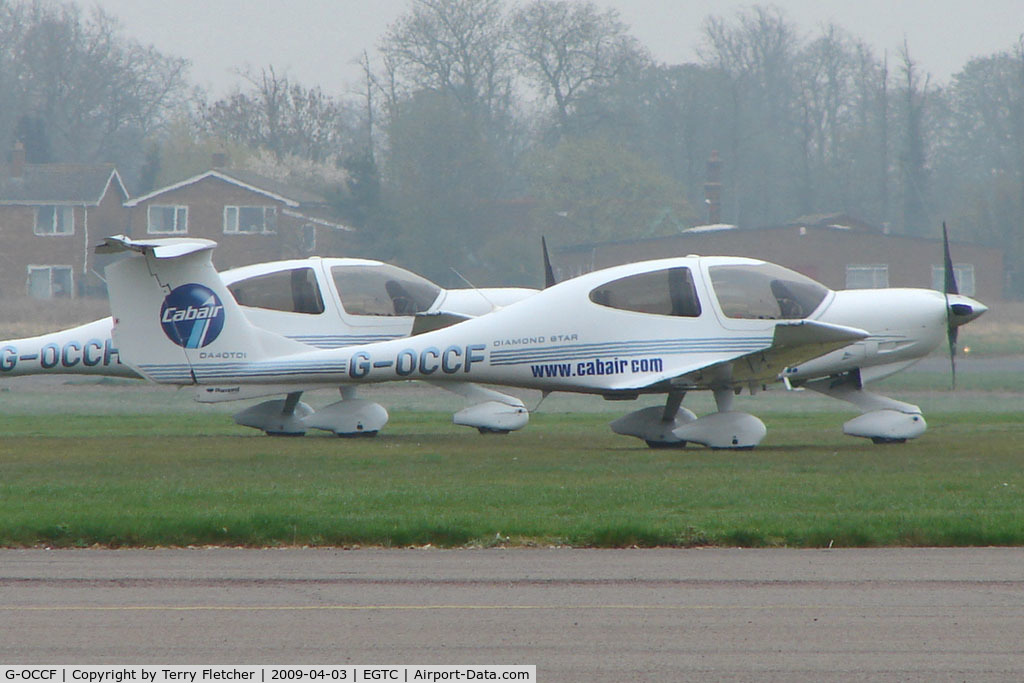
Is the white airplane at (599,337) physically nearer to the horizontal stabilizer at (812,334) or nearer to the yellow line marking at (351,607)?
the horizontal stabilizer at (812,334)

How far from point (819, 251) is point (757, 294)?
4692 cm

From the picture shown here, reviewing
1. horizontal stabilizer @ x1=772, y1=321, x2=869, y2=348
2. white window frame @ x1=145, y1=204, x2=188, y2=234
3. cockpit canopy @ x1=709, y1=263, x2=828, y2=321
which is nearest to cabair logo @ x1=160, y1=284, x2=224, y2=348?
cockpit canopy @ x1=709, y1=263, x2=828, y2=321

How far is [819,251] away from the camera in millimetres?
63031

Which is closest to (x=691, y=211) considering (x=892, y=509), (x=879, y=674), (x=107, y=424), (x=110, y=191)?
(x=110, y=191)

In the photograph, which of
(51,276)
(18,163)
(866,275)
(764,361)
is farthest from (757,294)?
(18,163)

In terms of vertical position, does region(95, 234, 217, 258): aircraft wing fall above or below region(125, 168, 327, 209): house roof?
below

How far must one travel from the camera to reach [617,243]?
62.0 m

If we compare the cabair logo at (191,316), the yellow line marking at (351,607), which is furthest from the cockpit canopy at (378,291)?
the yellow line marking at (351,607)

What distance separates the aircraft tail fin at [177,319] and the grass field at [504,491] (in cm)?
109

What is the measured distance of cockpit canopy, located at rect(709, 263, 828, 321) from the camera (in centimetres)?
1741

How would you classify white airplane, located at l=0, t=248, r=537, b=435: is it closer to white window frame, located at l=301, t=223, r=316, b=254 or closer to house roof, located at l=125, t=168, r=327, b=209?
white window frame, located at l=301, t=223, r=316, b=254

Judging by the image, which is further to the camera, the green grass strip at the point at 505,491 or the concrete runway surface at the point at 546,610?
the green grass strip at the point at 505,491

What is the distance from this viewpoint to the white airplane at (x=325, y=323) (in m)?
18.7

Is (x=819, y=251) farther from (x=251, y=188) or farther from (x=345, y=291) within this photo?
(x=345, y=291)
